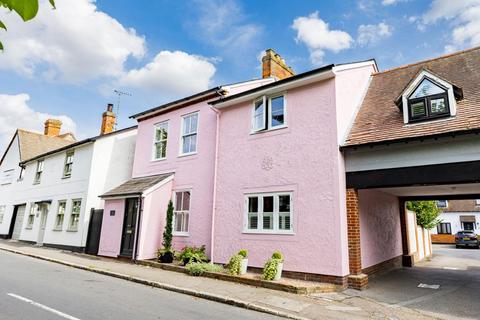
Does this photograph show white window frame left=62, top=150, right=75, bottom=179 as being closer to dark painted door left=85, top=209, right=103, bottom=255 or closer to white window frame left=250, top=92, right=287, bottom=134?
dark painted door left=85, top=209, right=103, bottom=255

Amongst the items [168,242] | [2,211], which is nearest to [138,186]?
[168,242]

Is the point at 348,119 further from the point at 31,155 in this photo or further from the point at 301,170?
the point at 31,155

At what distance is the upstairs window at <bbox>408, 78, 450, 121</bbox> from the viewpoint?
9.09 metres

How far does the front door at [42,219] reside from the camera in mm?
20269

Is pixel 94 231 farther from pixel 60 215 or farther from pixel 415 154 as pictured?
pixel 415 154

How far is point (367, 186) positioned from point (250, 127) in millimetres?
4770

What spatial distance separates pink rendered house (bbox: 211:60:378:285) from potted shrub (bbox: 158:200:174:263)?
1.82 m

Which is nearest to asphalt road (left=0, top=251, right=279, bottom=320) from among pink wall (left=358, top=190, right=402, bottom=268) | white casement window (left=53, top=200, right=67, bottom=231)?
pink wall (left=358, top=190, right=402, bottom=268)

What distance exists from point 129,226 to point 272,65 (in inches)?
386

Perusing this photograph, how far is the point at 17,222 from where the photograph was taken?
23875mm

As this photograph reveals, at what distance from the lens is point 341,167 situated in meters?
9.78

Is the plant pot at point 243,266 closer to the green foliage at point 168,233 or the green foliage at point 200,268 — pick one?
the green foliage at point 200,268

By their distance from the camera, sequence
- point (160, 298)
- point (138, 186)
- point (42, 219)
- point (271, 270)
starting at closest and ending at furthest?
point (160, 298) → point (271, 270) → point (138, 186) → point (42, 219)

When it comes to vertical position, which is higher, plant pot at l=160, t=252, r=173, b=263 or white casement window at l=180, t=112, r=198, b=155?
white casement window at l=180, t=112, r=198, b=155
